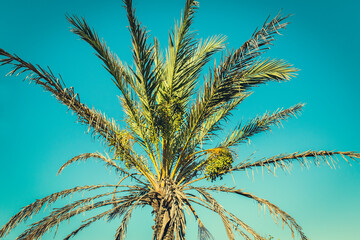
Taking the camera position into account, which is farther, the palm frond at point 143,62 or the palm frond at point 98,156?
the palm frond at point 98,156

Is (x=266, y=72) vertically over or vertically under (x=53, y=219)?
over

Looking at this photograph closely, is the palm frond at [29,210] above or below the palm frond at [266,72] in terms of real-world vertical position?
below

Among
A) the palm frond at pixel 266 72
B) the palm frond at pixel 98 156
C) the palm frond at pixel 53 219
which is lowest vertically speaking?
the palm frond at pixel 53 219

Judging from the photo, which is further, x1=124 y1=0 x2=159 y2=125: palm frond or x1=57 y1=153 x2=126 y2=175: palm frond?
x1=57 y1=153 x2=126 y2=175: palm frond

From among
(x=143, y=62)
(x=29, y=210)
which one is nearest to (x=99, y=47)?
(x=143, y=62)

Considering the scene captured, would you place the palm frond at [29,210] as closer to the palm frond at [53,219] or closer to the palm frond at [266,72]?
the palm frond at [53,219]

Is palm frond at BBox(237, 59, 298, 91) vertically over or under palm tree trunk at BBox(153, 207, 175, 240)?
over

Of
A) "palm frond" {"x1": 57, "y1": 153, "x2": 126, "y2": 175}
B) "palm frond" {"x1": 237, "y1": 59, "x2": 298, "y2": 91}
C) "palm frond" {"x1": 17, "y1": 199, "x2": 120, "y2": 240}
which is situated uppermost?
"palm frond" {"x1": 237, "y1": 59, "x2": 298, "y2": 91}

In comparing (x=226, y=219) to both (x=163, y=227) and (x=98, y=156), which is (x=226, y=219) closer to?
(x=163, y=227)

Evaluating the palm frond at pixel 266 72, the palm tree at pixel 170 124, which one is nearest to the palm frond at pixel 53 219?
the palm tree at pixel 170 124

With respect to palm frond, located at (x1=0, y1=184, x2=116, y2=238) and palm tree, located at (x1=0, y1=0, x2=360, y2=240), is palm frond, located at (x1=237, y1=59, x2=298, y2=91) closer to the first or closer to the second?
palm tree, located at (x1=0, y1=0, x2=360, y2=240)

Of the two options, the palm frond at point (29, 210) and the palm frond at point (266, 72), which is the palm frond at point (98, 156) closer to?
the palm frond at point (29, 210)

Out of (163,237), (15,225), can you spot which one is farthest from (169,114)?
(15,225)

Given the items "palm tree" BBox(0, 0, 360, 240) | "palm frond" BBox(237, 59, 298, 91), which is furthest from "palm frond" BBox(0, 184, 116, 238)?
"palm frond" BBox(237, 59, 298, 91)
